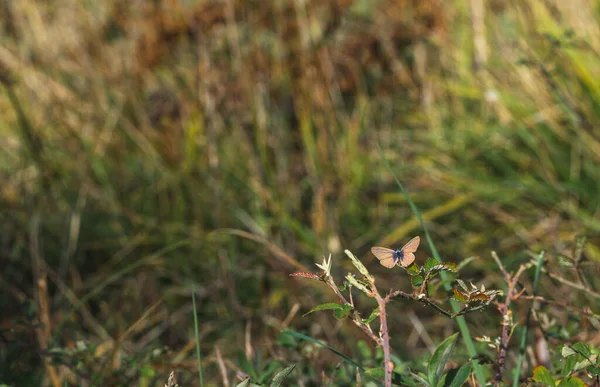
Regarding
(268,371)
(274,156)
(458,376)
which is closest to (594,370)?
(458,376)

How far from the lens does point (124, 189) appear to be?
239 centimetres

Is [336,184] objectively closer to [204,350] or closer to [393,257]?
[204,350]

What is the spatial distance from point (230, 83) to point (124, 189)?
1.75 feet

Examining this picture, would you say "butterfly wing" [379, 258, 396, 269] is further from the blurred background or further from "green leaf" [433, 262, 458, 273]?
the blurred background

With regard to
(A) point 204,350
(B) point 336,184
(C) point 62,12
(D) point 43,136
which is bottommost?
(A) point 204,350

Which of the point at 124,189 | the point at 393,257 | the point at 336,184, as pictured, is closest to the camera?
the point at 393,257

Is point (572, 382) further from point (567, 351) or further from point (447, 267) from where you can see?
point (447, 267)

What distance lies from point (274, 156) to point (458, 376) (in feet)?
5.51

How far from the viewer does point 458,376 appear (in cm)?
83

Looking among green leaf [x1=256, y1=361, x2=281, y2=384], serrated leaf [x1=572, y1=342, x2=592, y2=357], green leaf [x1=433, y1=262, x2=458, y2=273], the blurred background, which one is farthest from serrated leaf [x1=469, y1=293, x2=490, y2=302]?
the blurred background

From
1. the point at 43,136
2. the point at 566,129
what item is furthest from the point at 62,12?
the point at 566,129

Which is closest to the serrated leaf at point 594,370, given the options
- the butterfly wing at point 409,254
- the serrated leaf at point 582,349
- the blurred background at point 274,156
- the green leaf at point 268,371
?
the serrated leaf at point 582,349

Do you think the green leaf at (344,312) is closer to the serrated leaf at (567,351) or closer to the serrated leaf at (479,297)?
the serrated leaf at (479,297)

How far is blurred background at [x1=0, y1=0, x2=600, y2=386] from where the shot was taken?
1.89m
